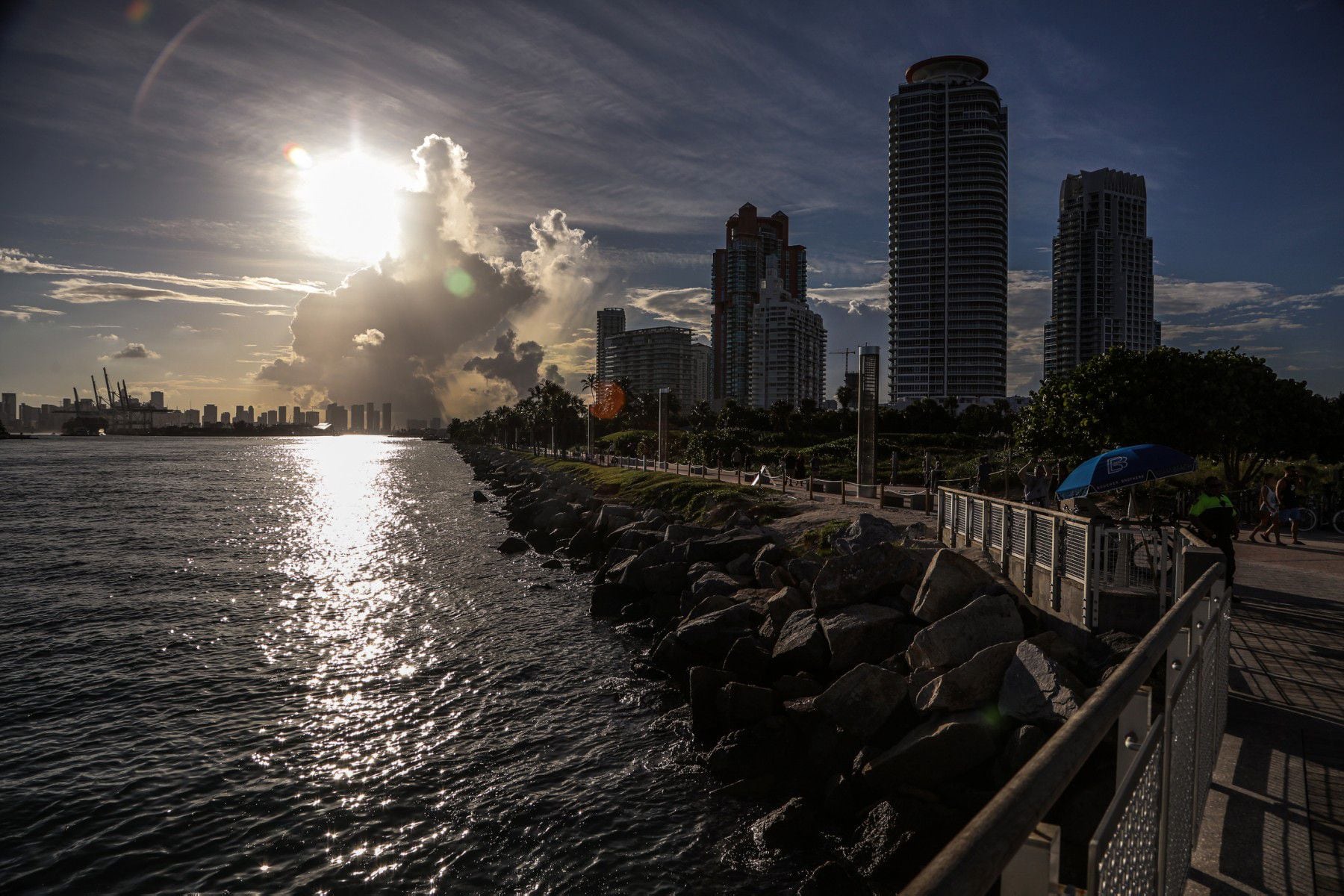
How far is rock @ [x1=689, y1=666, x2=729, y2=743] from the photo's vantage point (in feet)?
40.9

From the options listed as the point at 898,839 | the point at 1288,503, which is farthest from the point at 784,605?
the point at 1288,503

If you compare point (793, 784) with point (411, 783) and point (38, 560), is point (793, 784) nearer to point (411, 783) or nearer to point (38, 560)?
point (411, 783)

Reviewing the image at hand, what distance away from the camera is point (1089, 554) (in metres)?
10.7

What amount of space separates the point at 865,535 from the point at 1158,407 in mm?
14574

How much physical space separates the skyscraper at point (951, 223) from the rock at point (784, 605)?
14441 centimetres

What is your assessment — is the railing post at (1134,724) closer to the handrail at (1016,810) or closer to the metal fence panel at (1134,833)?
the metal fence panel at (1134,833)

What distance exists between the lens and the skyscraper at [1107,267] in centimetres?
17150

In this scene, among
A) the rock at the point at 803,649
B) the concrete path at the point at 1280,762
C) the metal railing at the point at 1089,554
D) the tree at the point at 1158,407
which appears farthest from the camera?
the tree at the point at 1158,407

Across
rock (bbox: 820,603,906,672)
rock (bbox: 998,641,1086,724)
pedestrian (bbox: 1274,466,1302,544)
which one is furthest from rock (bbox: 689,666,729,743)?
pedestrian (bbox: 1274,466,1302,544)

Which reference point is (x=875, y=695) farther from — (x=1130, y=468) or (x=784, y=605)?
(x=1130, y=468)

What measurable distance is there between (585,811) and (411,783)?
3.03 metres

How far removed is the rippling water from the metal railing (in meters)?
6.18

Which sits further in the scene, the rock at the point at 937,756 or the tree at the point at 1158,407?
the tree at the point at 1158,407

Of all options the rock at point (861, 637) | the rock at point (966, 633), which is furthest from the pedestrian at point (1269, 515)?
the rock at point (861, 637)
